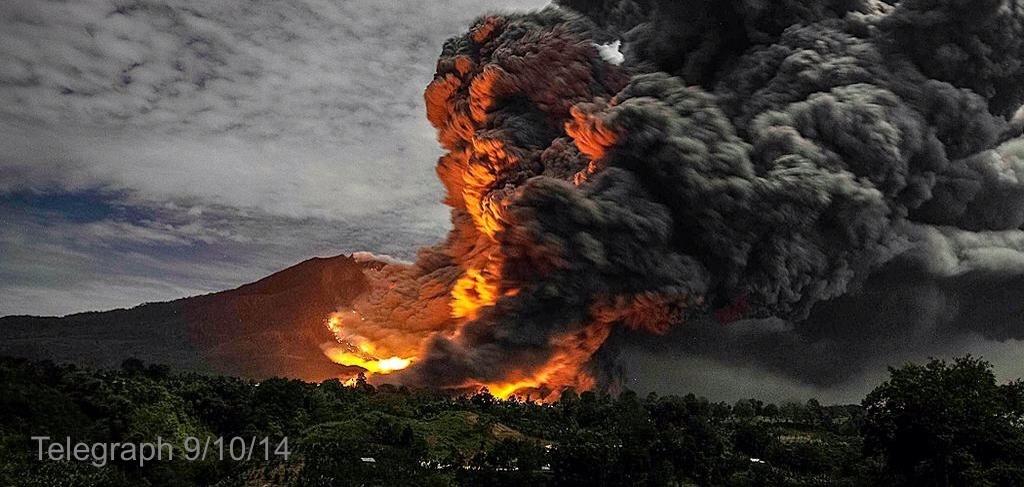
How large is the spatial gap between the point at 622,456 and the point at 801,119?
974 inches

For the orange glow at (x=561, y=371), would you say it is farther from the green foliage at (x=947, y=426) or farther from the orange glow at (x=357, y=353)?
the green foliage at (x=947, y=426)

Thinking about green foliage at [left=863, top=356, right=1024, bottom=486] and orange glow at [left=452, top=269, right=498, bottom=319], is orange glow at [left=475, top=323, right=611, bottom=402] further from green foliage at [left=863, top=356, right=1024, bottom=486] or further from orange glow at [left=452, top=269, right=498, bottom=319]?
green foliage at [left=863, top=356, right=1024, bottom=486]

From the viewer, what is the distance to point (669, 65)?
62.0m

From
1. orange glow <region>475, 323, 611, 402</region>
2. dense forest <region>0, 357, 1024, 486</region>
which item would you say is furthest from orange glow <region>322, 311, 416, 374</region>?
orange glow <region>475, 323, 611, 402</region>

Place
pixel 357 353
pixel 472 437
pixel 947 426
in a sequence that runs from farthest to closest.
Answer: pixel 357 353, pixel 472 437, pixel 947 426

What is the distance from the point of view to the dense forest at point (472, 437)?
33250 mm

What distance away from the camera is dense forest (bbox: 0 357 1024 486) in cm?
3325

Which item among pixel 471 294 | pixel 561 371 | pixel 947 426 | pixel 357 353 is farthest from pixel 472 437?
pixel 947 426

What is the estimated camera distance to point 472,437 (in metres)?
45.9

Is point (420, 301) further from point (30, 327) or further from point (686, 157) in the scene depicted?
point (30, 327)

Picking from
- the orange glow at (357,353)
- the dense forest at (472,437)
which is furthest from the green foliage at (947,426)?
the orange glow at (357,353)

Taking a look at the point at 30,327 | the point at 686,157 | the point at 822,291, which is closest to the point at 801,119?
the point at 686,157

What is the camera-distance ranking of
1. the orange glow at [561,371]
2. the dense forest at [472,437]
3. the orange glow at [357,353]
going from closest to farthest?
1. the dense forest at [472,437]
2. the orange glow at [561,371]
3. the orange glow at [357,353]

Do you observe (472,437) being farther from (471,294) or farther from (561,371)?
(471,294)
